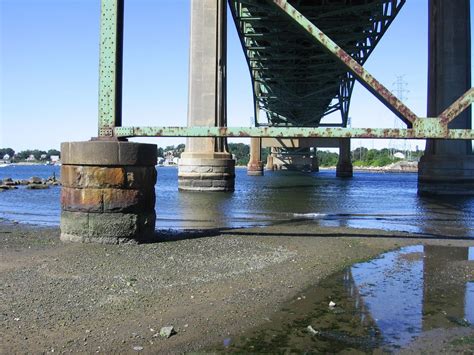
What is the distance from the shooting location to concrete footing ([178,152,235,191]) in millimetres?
30062

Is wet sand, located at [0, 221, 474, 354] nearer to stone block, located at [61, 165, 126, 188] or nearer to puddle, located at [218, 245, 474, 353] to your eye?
puddle, located at [218, 245, 474, 353]

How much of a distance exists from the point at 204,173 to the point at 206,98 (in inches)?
179

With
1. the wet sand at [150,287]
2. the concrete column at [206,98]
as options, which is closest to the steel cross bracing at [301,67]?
the wet sand at [150,287]

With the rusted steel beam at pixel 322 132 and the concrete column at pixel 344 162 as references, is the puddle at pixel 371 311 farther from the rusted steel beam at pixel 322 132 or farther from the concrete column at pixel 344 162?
the concrete column at pixel 344 162

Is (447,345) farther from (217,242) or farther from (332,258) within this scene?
(217,242)

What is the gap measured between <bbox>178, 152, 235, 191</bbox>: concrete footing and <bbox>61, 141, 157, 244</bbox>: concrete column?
2199 centimetres

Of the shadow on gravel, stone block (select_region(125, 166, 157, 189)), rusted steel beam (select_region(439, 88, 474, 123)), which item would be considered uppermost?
rusted steel beam (select_region(439, 88, 474, 123))

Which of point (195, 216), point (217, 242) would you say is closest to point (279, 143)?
point (195, 216)

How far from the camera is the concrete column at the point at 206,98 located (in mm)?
29484

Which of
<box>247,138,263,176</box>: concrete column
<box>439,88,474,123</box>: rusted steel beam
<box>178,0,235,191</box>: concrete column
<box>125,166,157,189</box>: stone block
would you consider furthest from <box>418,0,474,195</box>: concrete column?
<box>247,138,263,176</box>: concrete column

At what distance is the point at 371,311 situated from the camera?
500 centimetres

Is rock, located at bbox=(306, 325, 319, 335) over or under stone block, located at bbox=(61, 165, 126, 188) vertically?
under

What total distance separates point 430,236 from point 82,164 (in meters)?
7.52

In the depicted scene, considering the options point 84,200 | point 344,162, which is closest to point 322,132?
point 84,200
